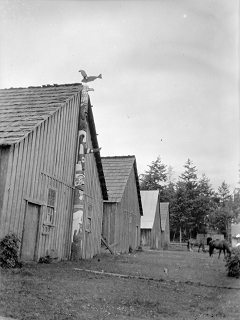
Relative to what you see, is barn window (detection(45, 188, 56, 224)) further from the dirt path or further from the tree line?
the tree line

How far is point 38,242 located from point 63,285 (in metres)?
4.48

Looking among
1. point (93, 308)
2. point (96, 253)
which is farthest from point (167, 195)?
point (93, 308)

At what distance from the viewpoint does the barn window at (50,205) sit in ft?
45.4

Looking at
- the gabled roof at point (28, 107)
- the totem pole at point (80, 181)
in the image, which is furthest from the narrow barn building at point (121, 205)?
the totem pole at point (80, 181)

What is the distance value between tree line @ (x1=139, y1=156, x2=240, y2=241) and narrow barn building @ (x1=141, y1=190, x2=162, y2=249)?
26478 millimetres

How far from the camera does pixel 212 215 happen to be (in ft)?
242

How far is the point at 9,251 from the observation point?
10711mm

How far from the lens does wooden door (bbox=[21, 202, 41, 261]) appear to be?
480 inches

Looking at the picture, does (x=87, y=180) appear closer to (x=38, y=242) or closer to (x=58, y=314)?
(x=38, y=242)

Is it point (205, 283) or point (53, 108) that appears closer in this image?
point (205, 283)

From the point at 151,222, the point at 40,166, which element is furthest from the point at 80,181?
the point at 151,222

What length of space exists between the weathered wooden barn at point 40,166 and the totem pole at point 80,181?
0.63 feet

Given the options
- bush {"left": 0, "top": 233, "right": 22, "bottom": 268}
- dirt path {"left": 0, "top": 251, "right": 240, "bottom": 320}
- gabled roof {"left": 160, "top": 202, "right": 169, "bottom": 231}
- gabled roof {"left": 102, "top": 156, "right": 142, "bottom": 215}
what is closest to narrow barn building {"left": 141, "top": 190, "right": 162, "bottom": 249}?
gabled roof {"left": 160, "top": 202, "right": 169, "bottom": 231}

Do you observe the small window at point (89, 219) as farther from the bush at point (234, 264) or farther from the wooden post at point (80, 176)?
the bush at point (234, 264)
